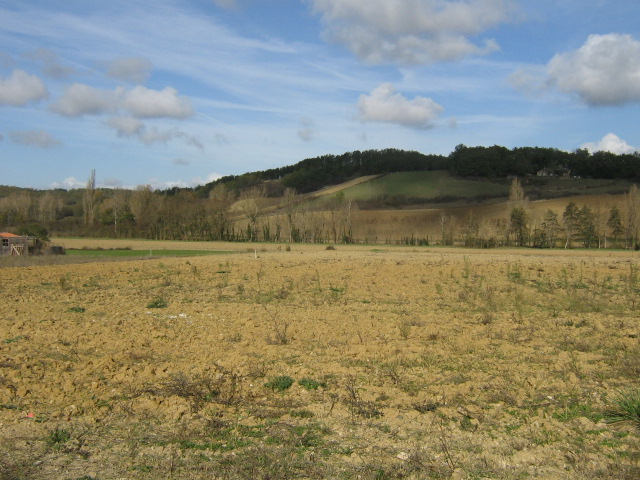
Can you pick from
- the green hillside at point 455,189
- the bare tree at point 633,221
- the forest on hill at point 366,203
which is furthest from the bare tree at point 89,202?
the bare tree at point 633,221

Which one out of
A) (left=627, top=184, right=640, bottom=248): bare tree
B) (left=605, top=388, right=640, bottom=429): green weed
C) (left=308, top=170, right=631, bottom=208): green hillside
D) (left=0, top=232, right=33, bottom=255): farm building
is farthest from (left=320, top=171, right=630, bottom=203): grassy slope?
(left=605, top=388, right=640, bottom=429): green weed

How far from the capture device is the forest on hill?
8806cm

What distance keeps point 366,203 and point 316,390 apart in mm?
123531

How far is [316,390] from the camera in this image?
27.9ft

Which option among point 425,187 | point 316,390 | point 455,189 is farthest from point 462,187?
point 316,390

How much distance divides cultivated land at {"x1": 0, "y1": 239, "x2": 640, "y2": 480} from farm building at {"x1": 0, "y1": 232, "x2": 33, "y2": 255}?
1620 inches

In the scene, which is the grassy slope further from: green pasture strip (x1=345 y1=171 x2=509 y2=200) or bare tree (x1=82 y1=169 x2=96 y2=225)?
bare tree (x1=82 y1=169 x2=96 y2=225)

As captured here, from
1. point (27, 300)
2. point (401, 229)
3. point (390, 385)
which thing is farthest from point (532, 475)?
point (401, 229)

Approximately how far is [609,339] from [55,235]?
121m

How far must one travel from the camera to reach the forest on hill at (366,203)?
88.1m

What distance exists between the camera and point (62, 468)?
590 centimetres

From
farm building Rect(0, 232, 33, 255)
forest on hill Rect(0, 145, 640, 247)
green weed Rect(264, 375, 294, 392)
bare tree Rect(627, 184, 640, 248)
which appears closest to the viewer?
green weed Rect(264, 375, 294, 392)

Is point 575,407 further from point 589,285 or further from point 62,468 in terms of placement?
point 589,285

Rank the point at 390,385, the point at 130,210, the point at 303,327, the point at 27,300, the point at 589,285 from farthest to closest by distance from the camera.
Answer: the point at 130,210
the point at 589,285
the point at 27,300
the point at 303,327
the point at 390,385
